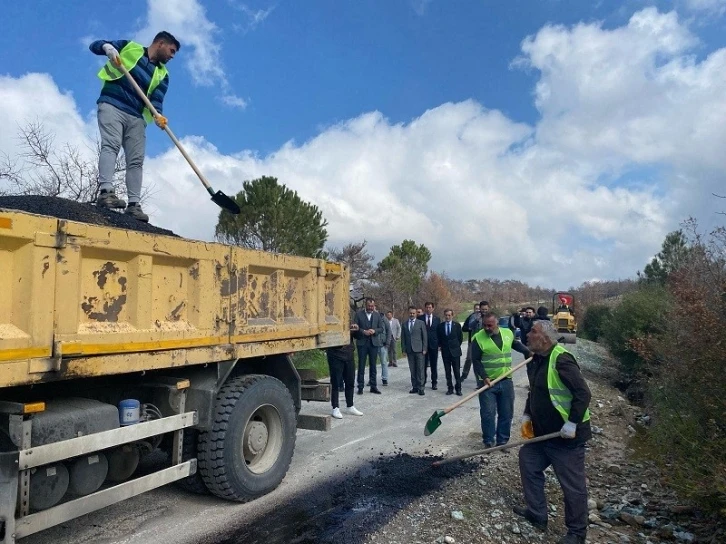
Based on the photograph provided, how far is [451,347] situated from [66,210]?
783 centimetres

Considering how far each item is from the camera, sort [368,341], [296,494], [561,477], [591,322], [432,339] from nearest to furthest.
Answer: [561,477] → [296,494] → [368,341] → [432,339] → [591,322]

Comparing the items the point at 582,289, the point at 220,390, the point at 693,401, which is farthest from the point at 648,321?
the point at 582,289

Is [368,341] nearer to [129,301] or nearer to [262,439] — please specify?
[262,439]

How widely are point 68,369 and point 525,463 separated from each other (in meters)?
3.60

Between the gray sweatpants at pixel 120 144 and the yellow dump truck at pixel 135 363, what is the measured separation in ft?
6.10

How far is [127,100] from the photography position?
536cm

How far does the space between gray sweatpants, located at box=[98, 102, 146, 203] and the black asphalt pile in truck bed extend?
2.68ft

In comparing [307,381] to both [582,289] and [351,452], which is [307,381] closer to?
[351,452]

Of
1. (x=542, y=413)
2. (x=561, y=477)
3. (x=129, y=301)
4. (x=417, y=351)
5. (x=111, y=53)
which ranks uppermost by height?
(x=111, y=53)

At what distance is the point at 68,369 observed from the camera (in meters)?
3.17

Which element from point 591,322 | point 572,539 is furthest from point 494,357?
point 591,322

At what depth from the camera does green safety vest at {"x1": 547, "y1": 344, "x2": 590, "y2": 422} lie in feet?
14.2

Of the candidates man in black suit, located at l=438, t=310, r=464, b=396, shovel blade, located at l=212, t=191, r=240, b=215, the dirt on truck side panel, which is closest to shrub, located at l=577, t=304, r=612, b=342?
man in black suit, located at l=438, t=310, r=464, b=396

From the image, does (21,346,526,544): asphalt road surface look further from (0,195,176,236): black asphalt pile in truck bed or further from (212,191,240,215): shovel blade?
(212,191,240,215): shovel blade
